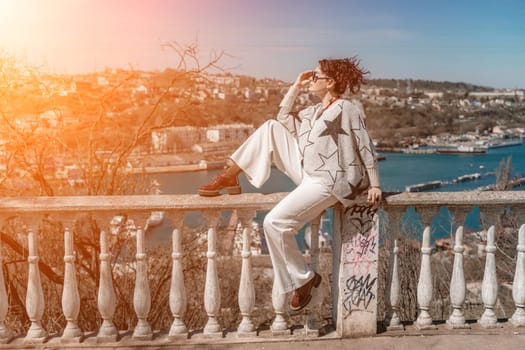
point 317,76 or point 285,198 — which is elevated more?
point 317,76

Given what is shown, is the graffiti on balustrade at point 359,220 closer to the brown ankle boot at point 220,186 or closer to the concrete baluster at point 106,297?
the brown ankle boot at point 220,186

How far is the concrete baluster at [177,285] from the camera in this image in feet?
11.3

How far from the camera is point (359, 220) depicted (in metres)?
3.48

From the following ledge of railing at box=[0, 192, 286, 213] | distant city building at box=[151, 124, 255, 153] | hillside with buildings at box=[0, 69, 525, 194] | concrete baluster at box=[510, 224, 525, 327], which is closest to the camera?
ledge of railing at box=[0, 192, 286, 213]

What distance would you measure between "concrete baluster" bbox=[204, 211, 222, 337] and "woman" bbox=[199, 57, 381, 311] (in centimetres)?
19

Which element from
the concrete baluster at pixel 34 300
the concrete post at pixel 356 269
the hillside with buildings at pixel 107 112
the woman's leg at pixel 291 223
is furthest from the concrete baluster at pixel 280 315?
the concrete baluster at pixel 34 300

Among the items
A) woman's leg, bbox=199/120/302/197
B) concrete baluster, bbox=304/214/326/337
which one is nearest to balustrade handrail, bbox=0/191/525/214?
woman's leg, bbox=199/120/302/197

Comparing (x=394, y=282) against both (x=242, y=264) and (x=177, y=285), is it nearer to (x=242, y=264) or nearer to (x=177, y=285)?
(x=242, y=264)

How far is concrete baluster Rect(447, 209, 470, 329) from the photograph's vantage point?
358 centimetres

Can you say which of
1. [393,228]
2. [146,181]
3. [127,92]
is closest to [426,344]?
[393,228]

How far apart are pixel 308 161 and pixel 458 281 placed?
1406mm

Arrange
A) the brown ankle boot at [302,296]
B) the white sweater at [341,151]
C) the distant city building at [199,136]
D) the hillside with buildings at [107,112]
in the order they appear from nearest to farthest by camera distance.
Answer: the white sweater at [341,151] → the brown ankle boot at [302,296] → the hillside with buildings at [107,112] → the distant city building at [199,136]

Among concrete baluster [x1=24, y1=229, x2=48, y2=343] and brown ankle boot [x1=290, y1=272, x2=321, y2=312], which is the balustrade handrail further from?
brown ankle boot [x1=290, y1=272, x2=321, y2=312]

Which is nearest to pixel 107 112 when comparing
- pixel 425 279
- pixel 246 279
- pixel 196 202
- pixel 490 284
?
pixel 196 202
